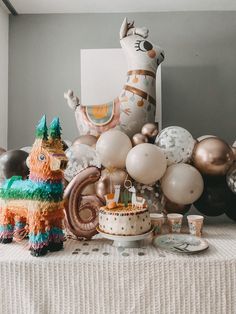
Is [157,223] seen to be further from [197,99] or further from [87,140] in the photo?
[197,99]

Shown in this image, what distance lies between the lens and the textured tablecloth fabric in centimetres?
90

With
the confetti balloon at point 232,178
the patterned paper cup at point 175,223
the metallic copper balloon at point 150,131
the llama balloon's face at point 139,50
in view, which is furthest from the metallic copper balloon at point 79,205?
the llama balloon's face at point 139,50

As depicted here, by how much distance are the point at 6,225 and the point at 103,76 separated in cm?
122

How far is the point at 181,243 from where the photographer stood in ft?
3.40

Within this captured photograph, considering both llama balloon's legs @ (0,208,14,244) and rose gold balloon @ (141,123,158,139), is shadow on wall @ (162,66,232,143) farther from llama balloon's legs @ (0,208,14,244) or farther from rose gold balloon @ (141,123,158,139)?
llama balloon's legs @ (0,208,14,244)

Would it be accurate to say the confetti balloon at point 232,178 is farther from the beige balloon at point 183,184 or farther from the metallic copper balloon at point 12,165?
the metallic copper balloon at point 12,165

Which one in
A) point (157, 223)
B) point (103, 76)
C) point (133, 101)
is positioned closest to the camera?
point (157, 223)

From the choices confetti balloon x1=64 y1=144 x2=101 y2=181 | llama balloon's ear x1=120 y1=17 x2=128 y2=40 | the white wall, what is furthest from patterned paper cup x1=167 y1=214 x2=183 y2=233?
the white wall

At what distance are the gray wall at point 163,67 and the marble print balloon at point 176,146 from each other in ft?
2.04

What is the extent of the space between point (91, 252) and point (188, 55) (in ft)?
5.12

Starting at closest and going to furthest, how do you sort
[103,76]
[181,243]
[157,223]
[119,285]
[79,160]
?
[119,285] < [181,243] < [157,223] < [79,160] < [103,76]

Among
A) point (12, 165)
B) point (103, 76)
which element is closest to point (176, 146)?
point (12, 165)

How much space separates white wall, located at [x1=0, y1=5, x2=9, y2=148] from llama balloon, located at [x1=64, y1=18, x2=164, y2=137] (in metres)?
0.67

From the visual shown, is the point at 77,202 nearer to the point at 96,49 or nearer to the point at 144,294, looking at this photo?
the point at 144,294
